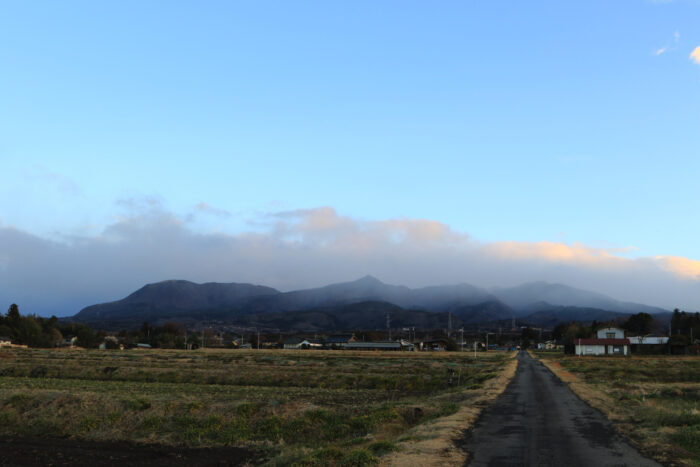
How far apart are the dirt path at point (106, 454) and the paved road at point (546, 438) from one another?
939 cm

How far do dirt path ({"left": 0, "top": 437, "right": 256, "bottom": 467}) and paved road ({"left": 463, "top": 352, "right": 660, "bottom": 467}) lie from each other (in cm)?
939

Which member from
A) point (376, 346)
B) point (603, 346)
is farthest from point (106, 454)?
point (376, 346)

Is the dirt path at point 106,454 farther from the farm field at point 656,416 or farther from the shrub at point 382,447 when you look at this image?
the farm field at point 656,416

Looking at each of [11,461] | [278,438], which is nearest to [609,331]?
[278,438]

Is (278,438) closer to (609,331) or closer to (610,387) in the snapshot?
(610,387)

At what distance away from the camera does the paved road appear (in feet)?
55.3

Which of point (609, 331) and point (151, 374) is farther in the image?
point (609, 331)

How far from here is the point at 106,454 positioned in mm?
23328

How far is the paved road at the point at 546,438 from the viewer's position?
16859 millimetres

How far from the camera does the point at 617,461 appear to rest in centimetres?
1675

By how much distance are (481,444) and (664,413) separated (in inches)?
476

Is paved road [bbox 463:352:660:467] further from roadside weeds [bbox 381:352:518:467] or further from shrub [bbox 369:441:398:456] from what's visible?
shrub [bbox 369:441:398:456]

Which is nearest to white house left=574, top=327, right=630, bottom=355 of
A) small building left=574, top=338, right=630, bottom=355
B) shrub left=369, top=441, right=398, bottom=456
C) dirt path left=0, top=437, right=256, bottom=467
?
small building left=574, top=338, right=630, bottom=355

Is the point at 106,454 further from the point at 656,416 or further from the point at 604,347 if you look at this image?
the point at 604,347
